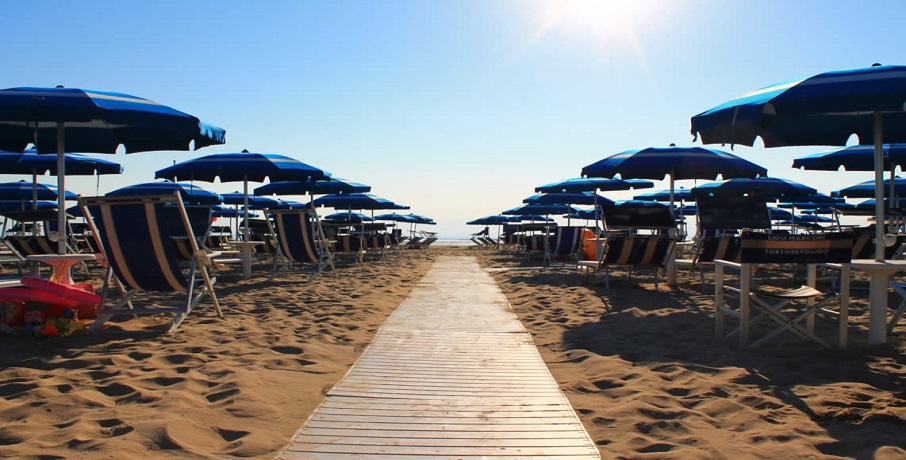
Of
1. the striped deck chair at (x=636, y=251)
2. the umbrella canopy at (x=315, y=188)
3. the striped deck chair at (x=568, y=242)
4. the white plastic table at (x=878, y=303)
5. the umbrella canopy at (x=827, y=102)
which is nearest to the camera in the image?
the white plastic table at (x=878, y=303)

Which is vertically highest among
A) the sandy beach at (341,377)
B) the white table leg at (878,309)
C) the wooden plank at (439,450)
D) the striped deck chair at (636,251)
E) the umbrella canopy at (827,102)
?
the umbrella canopy at (827,102)

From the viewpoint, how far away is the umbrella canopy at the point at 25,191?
13.8m

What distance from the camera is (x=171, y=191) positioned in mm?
11102

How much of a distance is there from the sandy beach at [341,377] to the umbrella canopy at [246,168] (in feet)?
12.2

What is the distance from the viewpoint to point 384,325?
15.6ft

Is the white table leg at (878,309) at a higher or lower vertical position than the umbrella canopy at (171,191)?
lower

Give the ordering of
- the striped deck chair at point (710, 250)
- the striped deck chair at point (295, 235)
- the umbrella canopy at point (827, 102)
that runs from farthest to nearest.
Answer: the striped deck chair at point (295, 235), the striped deck chair at point (710, 250), the umbrella canopy at point (827, 102)

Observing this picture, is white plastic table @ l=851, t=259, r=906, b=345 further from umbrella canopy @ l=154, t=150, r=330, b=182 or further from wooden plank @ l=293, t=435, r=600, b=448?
umbrella canopy @ l=154, t=150, r=330, b=182

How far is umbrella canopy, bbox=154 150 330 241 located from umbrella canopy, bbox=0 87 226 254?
50.7 inches

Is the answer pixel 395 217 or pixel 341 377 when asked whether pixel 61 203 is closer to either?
pixel 341 377

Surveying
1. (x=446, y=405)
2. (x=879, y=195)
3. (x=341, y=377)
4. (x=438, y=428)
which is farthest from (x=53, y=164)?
(x=879, y=195)

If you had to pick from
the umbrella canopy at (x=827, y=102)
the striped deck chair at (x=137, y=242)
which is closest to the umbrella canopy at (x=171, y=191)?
the striped deck chair at (x=137, y=242)

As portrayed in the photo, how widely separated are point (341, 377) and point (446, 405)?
0.75 meters

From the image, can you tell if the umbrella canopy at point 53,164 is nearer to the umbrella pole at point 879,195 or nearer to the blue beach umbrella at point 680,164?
the blue beach umbrella at point 680,164
